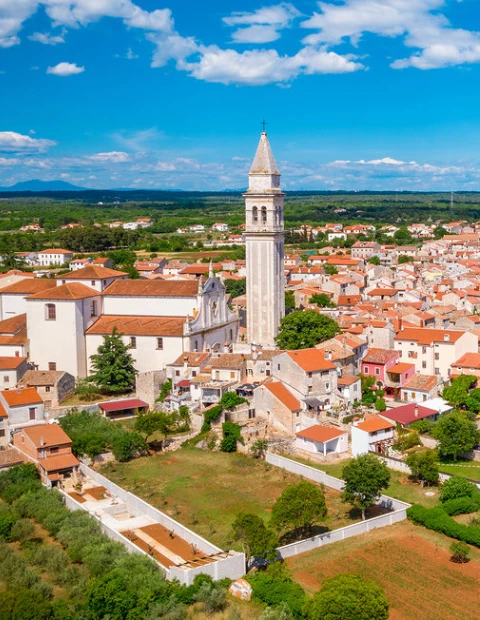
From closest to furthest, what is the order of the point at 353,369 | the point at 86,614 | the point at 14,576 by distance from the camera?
the point at 86,614 → the point at 14,576 → the point at 353,369

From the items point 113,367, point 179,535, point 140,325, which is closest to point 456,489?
point 179,535

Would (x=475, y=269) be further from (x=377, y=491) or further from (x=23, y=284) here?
(x=377, y=491)

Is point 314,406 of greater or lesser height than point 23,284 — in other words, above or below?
below

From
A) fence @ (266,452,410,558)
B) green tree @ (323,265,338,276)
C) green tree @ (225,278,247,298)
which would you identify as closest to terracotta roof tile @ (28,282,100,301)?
fence @ (266,452,410,558)

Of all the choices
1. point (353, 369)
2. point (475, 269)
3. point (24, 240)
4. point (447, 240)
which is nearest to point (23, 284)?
point (353, 369)

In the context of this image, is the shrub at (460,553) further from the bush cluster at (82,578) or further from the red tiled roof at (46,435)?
the red tiled roof at (46,435)
